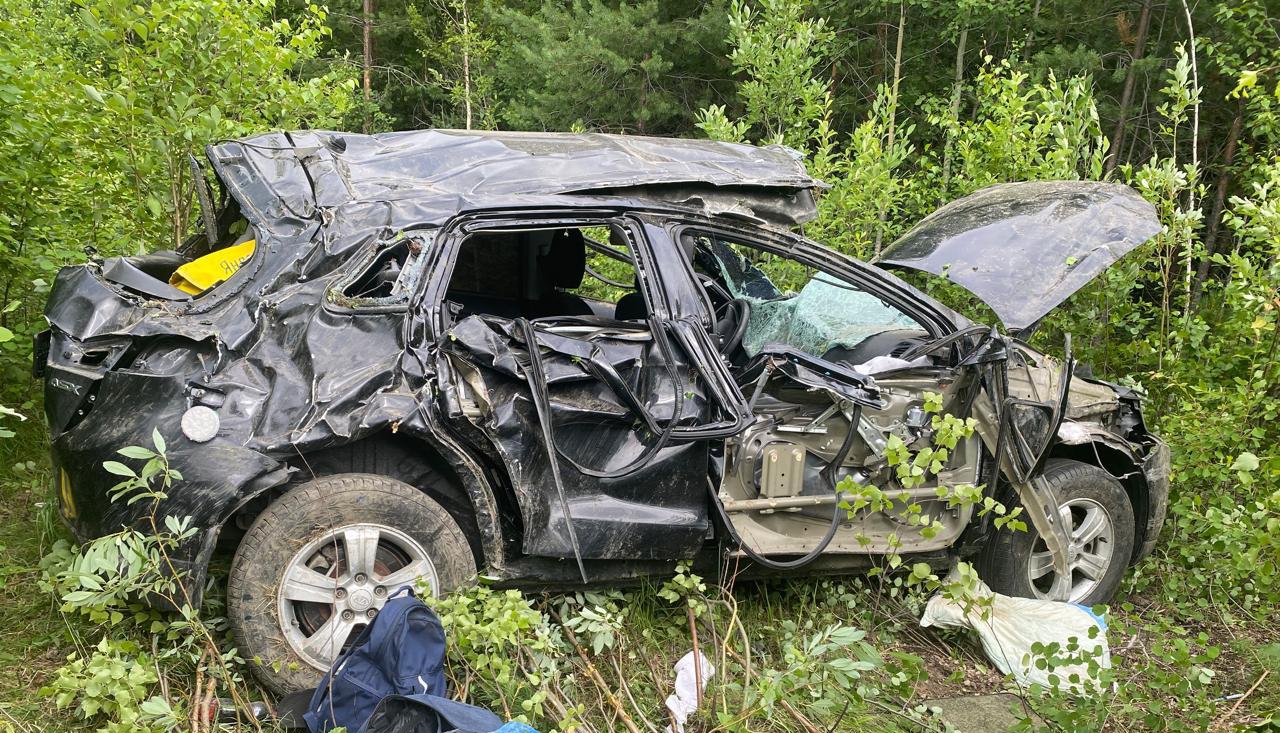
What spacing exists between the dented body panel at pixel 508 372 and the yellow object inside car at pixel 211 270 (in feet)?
0.37

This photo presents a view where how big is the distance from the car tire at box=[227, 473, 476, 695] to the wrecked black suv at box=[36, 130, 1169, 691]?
0.01 meters

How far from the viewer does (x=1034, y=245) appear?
4.04 metres

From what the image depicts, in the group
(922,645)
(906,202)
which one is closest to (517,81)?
(906,202)

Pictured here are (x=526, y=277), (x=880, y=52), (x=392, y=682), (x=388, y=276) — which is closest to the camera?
(x=392, y=682)

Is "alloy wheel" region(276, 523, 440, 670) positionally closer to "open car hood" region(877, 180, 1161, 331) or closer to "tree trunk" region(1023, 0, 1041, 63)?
"open car hood" region(877, 180, 1161, 331)

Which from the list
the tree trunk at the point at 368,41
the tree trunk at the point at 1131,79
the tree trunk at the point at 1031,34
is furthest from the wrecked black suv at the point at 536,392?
the tree trunk at the point at 368,41

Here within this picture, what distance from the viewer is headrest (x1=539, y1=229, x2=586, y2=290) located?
5098 millimetres

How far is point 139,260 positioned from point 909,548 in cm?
354

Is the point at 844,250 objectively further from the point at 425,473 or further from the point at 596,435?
the point at 425,473

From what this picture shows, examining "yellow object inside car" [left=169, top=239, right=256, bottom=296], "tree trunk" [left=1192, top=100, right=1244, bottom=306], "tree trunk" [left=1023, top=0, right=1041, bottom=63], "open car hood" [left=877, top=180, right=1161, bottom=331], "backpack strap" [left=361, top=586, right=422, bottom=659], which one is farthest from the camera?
"tree trunk" [left=1023, top=0, right=1041, bottom=63]

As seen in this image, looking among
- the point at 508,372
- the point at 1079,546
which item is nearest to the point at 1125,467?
the point at 1079,546

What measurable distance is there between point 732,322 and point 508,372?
1.69 meters

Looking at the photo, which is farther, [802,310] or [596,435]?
[802,310]

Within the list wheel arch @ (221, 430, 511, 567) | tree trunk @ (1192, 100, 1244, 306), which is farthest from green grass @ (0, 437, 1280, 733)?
tree trunk @ (1192, 100, 1244, 306)
